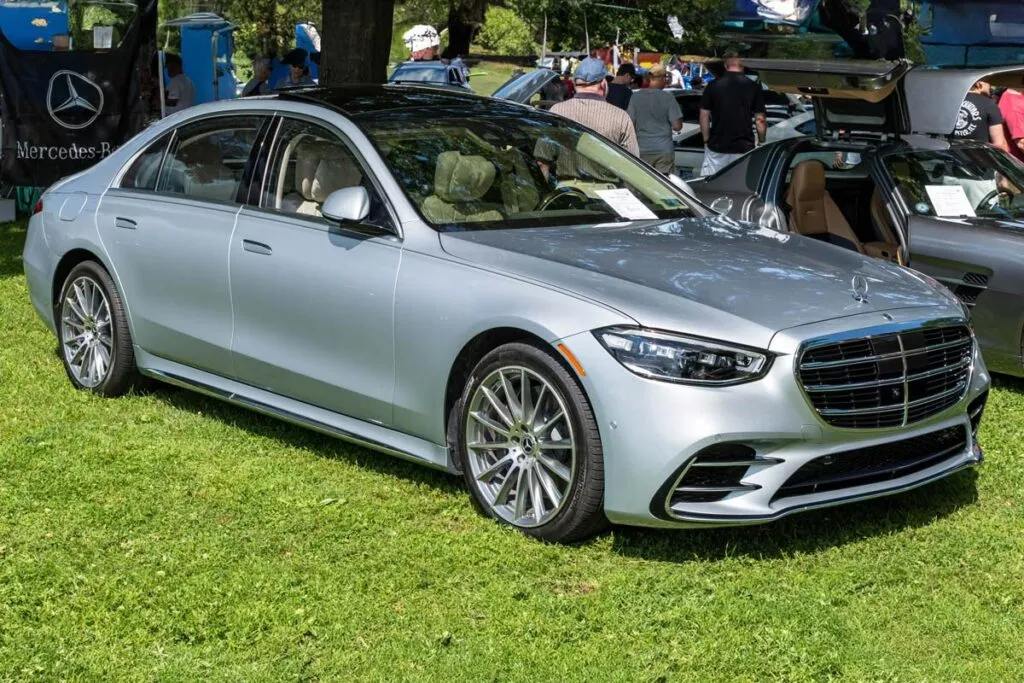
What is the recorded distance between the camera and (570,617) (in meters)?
4.70

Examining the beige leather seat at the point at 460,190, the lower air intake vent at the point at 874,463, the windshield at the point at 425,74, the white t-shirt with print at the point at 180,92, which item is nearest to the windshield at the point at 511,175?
the beige leather seat at the point at 460,190

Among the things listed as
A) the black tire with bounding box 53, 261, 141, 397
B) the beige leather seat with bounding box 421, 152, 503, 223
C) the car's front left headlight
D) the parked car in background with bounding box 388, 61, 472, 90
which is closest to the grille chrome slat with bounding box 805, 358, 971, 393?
the car's front left headlight

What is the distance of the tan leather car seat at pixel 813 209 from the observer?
8.99 m

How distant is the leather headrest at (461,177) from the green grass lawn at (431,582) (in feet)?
4.00

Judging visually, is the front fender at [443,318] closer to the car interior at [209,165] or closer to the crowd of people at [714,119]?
the car interior at [209,165]

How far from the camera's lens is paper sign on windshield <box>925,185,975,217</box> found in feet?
27.8

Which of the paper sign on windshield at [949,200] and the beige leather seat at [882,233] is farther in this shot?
the beige leather seat at [882,233]

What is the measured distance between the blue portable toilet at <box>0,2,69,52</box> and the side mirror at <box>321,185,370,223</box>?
52.7ft

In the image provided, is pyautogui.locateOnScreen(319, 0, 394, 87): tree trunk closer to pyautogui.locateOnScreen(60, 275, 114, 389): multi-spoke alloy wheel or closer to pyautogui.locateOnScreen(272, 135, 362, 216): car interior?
pyautogui.locateOnScreen(60, 275, 114, 389): multi-spoke alloy wheel

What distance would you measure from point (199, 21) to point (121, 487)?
24691mm

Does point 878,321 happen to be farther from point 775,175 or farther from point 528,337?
point 775,175

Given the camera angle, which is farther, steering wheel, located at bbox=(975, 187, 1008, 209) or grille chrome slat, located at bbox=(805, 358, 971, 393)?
steering wheel, located at bbox=(975, 187, 1008, 209)

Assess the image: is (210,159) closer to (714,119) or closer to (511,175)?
(511,175)

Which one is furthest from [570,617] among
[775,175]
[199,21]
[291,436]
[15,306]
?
[199,21]
